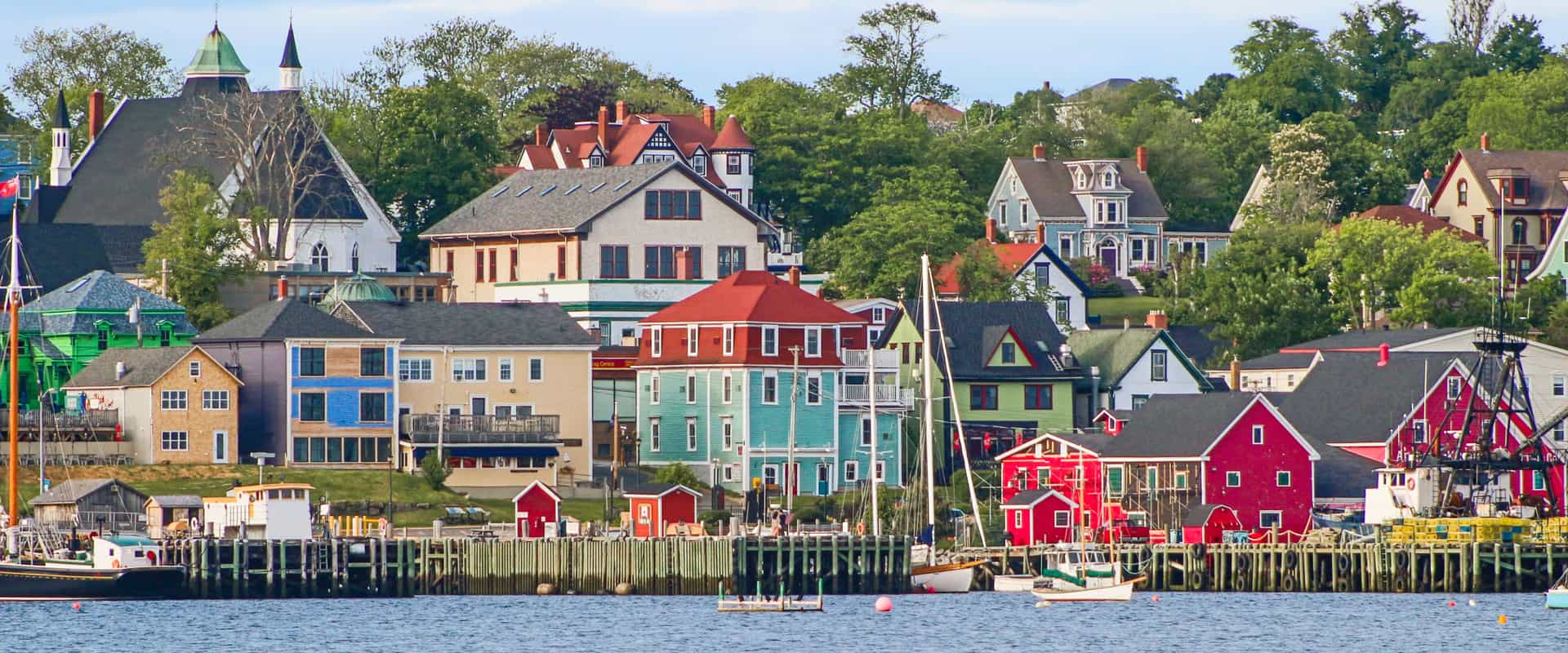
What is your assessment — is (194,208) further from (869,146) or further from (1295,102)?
(1295,102)

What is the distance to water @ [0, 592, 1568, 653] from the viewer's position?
81812 mm

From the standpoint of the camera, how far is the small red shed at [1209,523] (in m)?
104

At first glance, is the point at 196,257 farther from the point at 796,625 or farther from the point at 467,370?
the point at 796,625

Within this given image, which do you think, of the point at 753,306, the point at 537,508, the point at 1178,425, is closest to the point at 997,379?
the point at 753,306

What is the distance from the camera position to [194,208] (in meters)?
123

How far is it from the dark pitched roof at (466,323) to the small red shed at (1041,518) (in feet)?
54.9

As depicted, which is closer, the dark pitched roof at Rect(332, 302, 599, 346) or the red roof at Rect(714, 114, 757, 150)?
the dark pitched roof at Rect(332, 302, 599, 346)

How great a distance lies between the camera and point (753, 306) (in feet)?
371

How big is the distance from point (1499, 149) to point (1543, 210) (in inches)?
397

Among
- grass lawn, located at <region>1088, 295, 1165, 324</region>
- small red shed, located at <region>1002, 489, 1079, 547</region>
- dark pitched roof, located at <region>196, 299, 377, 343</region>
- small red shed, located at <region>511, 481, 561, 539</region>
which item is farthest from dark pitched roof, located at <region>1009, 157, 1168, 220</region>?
small red shed, located at <region>511, 481, 561, 539</region>

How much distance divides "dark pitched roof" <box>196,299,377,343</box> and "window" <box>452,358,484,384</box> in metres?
3.40

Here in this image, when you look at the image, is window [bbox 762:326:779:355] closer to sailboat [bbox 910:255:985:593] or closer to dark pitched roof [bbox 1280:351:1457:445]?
sailboat [bbox 910:255:985:593]

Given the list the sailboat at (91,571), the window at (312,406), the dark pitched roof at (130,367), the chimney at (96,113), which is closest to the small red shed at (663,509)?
the window at (312,406)

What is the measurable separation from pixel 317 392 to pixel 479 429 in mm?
5479
